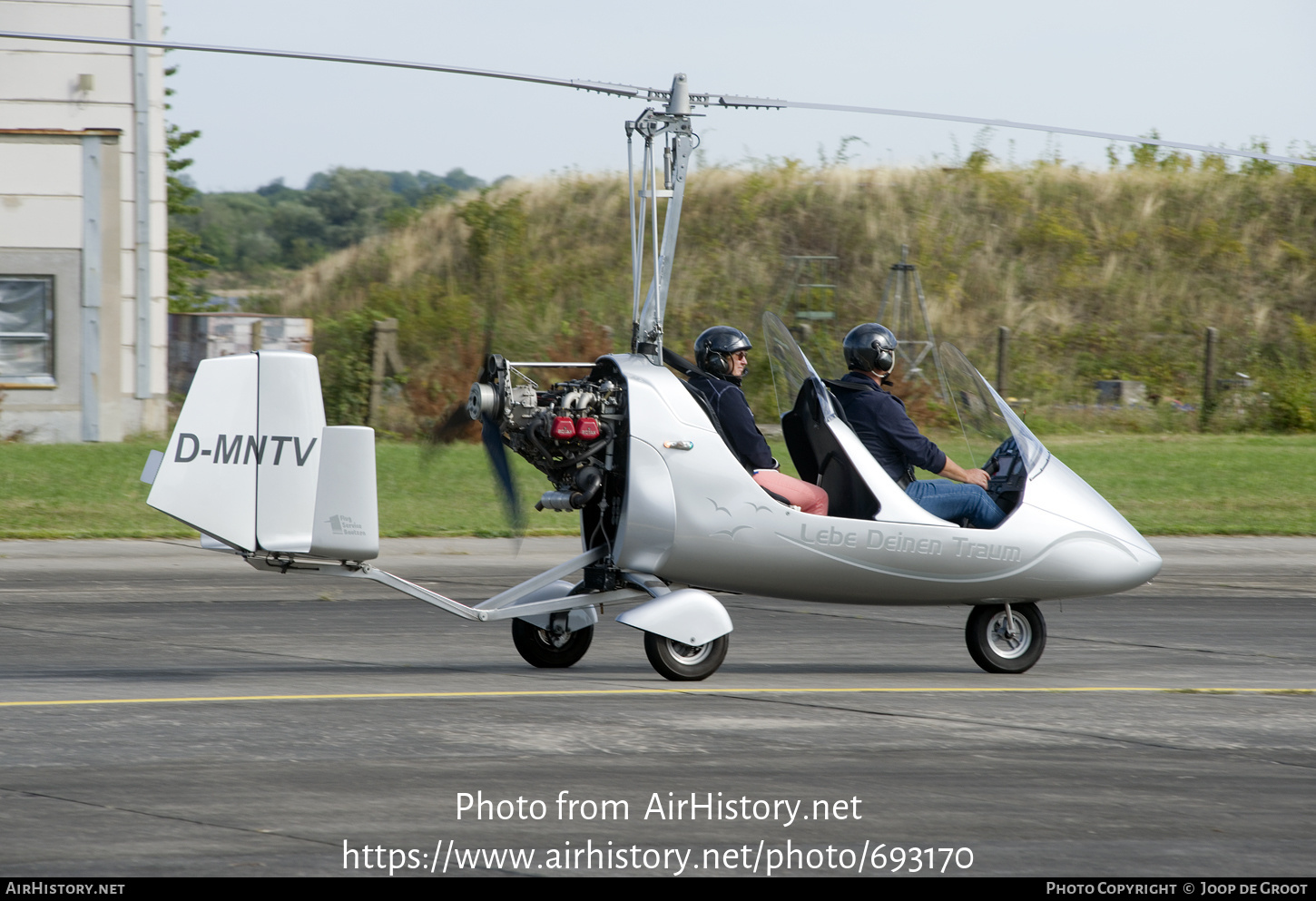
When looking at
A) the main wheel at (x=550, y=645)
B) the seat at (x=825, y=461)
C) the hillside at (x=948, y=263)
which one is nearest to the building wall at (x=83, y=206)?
the hillside at (x=948, y=263)

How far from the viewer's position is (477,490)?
711 inches

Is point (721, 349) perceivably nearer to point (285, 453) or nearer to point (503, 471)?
point (503, 471)

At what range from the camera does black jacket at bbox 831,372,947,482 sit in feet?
25.9

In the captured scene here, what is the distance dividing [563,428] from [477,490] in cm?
1062

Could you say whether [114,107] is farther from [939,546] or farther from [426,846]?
[426,846]

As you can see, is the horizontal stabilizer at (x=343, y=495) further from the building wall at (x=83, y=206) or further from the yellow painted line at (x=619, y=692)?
the building wall at (x=83, y=206)

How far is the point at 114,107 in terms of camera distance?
22797 mm

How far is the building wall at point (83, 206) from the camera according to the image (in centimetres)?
2169

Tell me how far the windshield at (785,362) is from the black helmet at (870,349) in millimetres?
230

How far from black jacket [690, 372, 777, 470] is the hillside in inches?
878

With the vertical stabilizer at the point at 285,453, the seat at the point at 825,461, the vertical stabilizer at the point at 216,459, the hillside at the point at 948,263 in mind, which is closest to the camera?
the vertical stabilizer at the point at 216,459

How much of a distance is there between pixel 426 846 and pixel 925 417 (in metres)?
19.7

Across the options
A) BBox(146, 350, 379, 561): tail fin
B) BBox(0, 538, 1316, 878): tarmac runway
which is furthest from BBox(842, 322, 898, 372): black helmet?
BBox(146, 350, 379, 561): tail fin

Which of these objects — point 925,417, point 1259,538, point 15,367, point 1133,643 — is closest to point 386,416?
point 15,367
